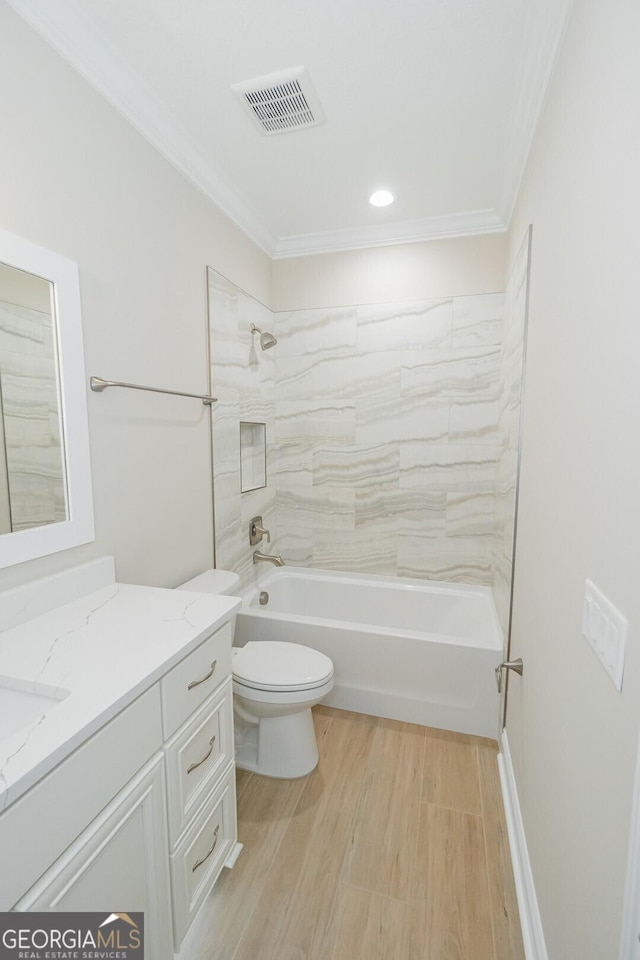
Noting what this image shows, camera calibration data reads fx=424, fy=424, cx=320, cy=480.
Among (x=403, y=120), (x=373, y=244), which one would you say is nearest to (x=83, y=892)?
(x=403, y=120)

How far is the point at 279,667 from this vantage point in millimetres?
1764

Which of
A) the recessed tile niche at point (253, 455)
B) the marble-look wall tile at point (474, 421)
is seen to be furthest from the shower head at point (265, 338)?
the marble-look wall tile at point (474, 421)

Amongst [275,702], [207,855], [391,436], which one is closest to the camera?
[207,855]

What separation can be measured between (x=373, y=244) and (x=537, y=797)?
274 cm

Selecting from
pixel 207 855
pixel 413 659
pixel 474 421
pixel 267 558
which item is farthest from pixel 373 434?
pixel 207 855

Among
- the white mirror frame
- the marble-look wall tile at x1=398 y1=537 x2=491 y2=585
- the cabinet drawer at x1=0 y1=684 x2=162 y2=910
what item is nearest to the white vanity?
the cabinet drawer at x1=0 y1=684 x2=162 y2=910

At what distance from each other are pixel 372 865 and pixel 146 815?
2.90 ft

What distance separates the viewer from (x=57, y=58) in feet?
4.08

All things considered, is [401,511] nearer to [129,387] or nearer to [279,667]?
[279,667]

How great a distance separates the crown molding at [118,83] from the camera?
1.19 meters

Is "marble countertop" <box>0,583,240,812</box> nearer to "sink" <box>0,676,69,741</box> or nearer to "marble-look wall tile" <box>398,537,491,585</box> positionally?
"sink" <box>0,676,69,741</box>

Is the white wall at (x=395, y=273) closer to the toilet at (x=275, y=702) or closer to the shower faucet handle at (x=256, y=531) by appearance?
the shower faucet handle at (x=256, y=531)

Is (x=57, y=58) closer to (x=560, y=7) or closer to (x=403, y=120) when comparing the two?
(x=403, y=120)

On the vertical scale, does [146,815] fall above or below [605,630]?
below
